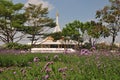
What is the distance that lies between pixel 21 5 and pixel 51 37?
7449mm

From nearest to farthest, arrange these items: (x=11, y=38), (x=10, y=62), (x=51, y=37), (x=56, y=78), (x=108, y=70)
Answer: (x=56, y=78)
(x=108, y=70)
(x=10, y=62)
(x=11, y=38)
(x=51, y=37)

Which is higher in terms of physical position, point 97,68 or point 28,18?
point 28,18

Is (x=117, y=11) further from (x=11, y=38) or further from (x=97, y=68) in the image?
(x=97, y=68)

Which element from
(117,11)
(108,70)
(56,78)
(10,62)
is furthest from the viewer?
(117,11)

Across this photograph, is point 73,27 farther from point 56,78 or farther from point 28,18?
point 56,78

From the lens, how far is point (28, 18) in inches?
2041

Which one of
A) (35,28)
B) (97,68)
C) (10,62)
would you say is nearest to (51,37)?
(35,28)

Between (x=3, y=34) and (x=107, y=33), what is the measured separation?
1692 cm

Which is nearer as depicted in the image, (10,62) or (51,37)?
(10,62)

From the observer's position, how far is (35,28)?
5172 centimetres

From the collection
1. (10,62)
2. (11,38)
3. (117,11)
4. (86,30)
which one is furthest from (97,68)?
(86,30)

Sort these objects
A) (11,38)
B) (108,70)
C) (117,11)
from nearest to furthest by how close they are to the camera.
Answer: (108,70) → (117,11) → (11,38)

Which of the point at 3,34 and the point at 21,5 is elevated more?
the point at 21,5

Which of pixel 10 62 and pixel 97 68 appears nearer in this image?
pixel 97 68
